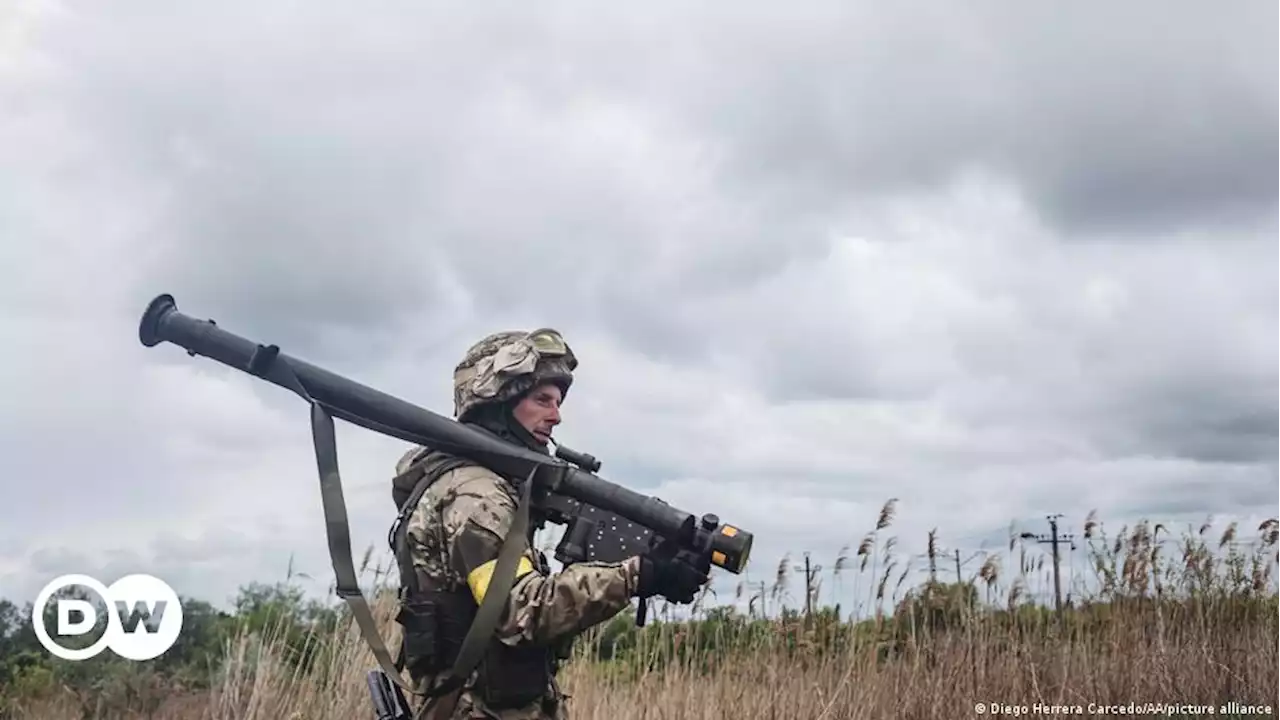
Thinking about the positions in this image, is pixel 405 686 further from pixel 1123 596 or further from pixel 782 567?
pixel 1123 596

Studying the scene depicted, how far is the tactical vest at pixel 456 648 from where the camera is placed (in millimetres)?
3449

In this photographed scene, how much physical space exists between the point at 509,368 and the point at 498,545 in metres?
0.60

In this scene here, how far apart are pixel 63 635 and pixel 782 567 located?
363 cm

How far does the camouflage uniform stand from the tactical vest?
18mm

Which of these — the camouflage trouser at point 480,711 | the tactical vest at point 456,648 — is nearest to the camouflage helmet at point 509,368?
the tactical vest at point 456,648

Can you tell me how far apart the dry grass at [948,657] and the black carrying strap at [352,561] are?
172 cm

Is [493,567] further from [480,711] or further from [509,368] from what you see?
[509,368]

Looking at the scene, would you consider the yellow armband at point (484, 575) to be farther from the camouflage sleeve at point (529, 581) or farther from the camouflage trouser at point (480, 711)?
the camouflage trouser at point (480, 711)

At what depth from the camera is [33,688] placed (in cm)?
521

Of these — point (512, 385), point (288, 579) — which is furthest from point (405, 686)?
point (288, 579)

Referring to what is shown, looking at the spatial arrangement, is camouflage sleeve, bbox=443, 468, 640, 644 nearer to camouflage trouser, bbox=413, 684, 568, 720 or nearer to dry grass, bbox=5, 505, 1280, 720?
camouflage trouser, bbox=413, 684, 568, 720

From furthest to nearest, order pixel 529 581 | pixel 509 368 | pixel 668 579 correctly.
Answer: pixel 509 368
pixel 668 579
pixel 529 581

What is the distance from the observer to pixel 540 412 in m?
3.78

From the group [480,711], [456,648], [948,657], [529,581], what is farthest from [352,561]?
[948,657]
